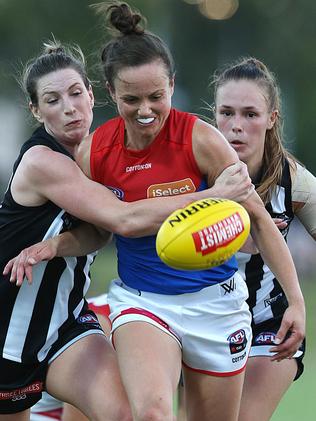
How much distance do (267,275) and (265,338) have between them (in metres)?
0.33

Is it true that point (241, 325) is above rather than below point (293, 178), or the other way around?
below

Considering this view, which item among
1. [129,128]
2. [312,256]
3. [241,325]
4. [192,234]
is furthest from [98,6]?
[312,256]

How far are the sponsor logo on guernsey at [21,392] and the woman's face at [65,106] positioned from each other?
1182 mm

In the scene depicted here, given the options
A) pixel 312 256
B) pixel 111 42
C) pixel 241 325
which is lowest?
pixel 312 256

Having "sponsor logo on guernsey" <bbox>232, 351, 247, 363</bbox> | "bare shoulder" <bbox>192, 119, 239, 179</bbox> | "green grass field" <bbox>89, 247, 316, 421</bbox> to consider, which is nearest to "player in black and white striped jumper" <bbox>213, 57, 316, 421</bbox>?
"sponsor logo on guernsey" <bbox>232, 351, 247, 363</bbox>

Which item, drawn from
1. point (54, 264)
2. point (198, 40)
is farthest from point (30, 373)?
point (198, 40)

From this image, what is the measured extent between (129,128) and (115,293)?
0.77 m

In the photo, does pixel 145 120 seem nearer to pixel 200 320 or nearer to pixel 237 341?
pixel 200 320

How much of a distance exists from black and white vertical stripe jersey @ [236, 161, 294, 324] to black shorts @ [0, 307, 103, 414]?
86 cm

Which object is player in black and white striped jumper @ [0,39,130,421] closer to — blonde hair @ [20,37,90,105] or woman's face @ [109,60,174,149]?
blonde hair @ [20,37,90,105]

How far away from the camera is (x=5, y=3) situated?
24.4m

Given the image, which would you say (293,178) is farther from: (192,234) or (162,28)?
(162,28)

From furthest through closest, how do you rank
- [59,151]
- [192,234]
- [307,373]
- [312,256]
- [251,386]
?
[312,256] < [307,373] < [251,386] < [59,151] < [192,234]

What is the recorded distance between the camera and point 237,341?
4551mm
